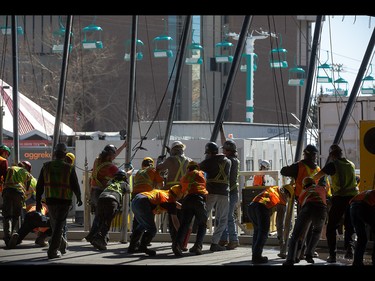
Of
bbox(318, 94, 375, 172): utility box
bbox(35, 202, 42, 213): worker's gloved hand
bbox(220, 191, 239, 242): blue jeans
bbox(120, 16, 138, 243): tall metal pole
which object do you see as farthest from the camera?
bbox(318, 94, 375, 172): utility box

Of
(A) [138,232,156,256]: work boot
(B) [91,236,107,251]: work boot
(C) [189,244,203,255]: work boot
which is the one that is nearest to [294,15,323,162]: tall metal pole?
(C) [189,244,203,255]: work boot

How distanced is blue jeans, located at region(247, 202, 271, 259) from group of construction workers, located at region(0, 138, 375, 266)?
0.01 metres

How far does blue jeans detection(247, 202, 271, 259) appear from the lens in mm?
15344

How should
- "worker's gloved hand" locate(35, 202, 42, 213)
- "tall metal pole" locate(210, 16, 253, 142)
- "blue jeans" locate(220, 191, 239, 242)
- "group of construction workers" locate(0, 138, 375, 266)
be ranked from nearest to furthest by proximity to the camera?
"group of construction workers" locate(0, 138, 375, 266), "worker's gloved hand" locate(35, 202, 42, 213), "blue jeans" locate(220, 191, 239, 242), "tall metal pole" locate(210, 16, 253, 142)

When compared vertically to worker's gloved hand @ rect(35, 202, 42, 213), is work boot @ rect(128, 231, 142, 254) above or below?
below

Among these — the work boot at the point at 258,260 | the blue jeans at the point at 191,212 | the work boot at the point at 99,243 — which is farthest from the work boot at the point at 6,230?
the work boot at the point at 258,260

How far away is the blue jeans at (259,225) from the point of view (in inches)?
604

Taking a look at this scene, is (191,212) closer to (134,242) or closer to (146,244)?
(146,244)

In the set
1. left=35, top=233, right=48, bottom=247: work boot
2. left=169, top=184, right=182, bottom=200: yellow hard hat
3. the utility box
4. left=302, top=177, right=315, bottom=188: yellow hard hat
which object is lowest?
left=35, top=233, right=48, bottom=247: work boot

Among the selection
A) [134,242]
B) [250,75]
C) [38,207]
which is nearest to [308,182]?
[134,242]

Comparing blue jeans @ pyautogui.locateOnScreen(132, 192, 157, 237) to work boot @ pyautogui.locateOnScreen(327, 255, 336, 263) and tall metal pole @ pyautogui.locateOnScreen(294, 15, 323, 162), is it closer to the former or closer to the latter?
work boot @ pyautogui.locateOnScreen(327, 255, 336, 263)

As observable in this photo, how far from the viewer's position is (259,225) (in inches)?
609

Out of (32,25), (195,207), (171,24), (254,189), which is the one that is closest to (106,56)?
(32,25)

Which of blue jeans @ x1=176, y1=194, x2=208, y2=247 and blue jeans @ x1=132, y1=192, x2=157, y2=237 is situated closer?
blue jeans @ x1=176, y1=194, x2=208, y2=247
